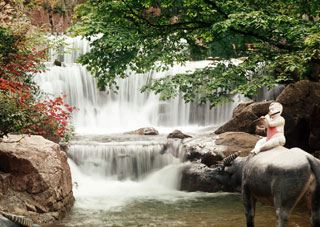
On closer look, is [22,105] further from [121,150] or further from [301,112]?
[301,112]

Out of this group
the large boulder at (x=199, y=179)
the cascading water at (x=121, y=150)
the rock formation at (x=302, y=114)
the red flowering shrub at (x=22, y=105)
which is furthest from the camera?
the rock formation at (x=302, y=114)

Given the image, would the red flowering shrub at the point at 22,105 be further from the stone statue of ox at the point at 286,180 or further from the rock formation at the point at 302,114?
the rock formation at the point at 302,114

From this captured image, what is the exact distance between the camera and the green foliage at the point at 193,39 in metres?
Result: 10.1

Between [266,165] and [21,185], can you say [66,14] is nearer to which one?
[21,185]

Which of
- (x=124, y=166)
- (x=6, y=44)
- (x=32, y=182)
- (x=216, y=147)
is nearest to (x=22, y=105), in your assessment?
(x=32, y=182)

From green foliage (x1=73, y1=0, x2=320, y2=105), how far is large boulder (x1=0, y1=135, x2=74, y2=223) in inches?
89.3

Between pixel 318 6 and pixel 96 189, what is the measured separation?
312 inches

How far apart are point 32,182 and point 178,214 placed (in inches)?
133

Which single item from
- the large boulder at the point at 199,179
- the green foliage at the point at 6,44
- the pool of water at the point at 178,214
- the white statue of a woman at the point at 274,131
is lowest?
the pool of water at the point at 178,214

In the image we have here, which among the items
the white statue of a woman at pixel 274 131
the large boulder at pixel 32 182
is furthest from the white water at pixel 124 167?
the white statue of a woman at pixel 274 131

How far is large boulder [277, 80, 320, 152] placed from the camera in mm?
14312

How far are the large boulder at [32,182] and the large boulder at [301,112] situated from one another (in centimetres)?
772

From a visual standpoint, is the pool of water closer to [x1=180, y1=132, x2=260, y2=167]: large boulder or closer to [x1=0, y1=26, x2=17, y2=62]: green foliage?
[x1=180, y1=132, x2=260, y2=167]: large boulder

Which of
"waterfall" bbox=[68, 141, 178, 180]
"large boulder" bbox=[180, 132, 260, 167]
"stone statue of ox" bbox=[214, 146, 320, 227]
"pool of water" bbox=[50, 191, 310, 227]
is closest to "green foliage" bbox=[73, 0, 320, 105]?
"pool of water" bbox=[50, 191, 310, 227]
